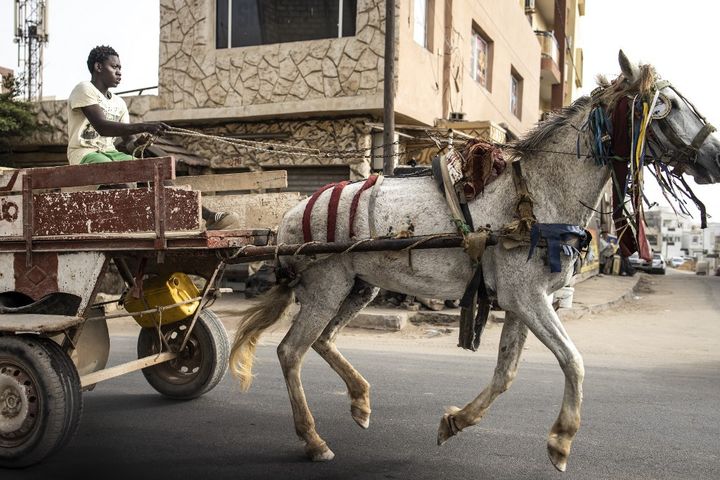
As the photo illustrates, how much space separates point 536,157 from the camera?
385cm

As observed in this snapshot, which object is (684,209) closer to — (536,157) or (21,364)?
(536,157)

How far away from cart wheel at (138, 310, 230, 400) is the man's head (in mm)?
1967

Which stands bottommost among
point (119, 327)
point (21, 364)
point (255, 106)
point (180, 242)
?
point (119, 327)

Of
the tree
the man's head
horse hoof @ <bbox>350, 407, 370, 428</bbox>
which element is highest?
the tree

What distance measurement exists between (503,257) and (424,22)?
1040 centimetres

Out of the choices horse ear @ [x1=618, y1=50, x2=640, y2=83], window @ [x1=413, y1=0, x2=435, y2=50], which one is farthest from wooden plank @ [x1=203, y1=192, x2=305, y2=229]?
window @ [x1=413, y1=0, x2=435, y2=50]

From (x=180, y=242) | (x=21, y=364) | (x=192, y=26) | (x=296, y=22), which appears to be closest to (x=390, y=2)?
(x=296, y=22)

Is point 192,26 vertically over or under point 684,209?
over

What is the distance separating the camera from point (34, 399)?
3961 mm

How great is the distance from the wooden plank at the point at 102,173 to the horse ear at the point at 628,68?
2.62m

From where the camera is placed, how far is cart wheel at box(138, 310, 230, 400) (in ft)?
17.3

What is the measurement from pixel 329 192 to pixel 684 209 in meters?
2.19

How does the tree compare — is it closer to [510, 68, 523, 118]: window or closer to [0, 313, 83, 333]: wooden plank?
[0, 313, 83, 333]: wooden plank

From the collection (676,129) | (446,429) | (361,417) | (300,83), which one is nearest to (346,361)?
(361,417)
